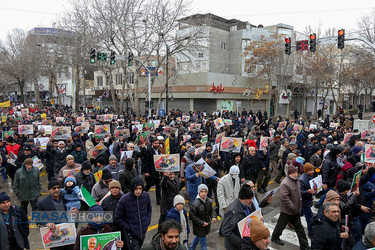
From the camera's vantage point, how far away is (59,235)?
3.93 meters

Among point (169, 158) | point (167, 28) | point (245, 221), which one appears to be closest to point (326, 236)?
point (245, 221)

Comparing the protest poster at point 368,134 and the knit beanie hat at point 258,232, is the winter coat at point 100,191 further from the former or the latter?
the protest poster at point 368,134

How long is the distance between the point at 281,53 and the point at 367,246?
101ft

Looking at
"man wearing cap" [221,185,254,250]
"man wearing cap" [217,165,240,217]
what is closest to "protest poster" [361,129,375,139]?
"man wearing cap" [217,165,240,217]

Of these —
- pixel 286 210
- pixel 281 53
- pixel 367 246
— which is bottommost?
pixel 286 210

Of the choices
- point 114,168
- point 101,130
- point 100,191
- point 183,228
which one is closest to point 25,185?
point 114,168

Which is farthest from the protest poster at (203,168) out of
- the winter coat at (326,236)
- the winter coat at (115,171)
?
the winter coat at (326,236)

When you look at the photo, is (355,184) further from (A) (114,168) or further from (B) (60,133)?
(B) (60,133)

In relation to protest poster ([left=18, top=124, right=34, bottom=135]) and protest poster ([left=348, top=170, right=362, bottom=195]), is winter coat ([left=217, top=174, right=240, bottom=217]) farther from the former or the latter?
protest poster ([left=18, top=124, right=34, bottom=135])

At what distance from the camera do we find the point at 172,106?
36.5 meters

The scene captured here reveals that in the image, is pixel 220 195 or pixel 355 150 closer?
pixel 220 195

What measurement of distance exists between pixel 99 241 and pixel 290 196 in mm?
3489

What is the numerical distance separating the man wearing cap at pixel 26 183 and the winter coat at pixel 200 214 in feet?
12.2

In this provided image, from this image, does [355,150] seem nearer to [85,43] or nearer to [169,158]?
[169,158]
